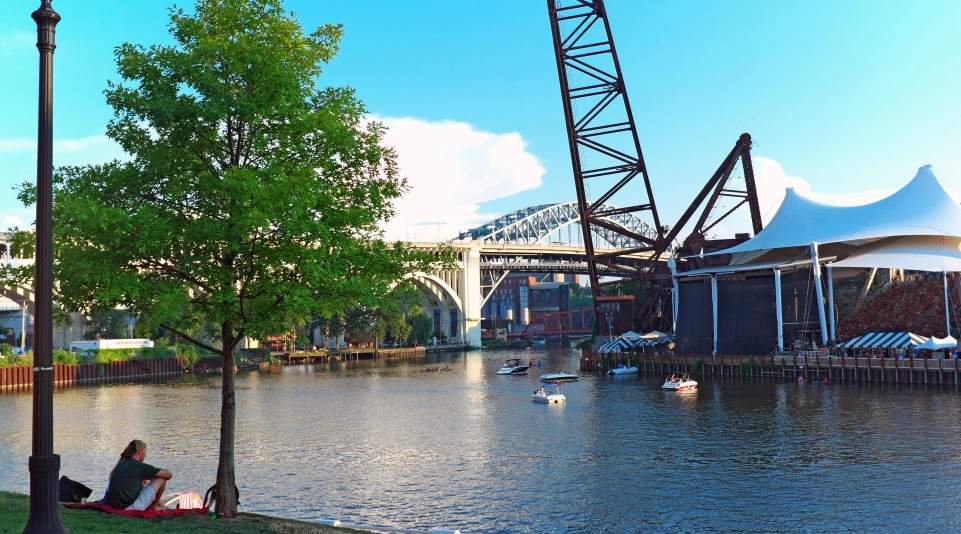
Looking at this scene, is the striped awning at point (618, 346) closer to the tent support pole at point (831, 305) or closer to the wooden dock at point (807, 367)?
the wooden dock at point (807, 367)

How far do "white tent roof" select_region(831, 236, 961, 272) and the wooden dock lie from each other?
331 inches

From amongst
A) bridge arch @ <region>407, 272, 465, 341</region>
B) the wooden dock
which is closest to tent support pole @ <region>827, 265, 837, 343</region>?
the wooden dock

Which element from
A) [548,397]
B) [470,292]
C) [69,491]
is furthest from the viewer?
[470,292]

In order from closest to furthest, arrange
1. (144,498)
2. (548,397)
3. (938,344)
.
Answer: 1. (144,498)
2. (548,397)
3. (938,344)

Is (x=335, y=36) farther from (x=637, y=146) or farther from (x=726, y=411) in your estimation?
(x=637, y=146)

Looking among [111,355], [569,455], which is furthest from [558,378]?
[111,355]

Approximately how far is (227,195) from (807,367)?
53.3m

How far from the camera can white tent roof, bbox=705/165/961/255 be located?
64.0 m

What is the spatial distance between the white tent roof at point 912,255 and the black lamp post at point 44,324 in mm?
60996

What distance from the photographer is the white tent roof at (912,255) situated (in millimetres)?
61312

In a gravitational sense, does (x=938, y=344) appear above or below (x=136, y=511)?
above

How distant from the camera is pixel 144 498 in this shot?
16.6 metres

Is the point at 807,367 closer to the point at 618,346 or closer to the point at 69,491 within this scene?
the point at 618,346

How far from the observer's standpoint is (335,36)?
18.5 m
